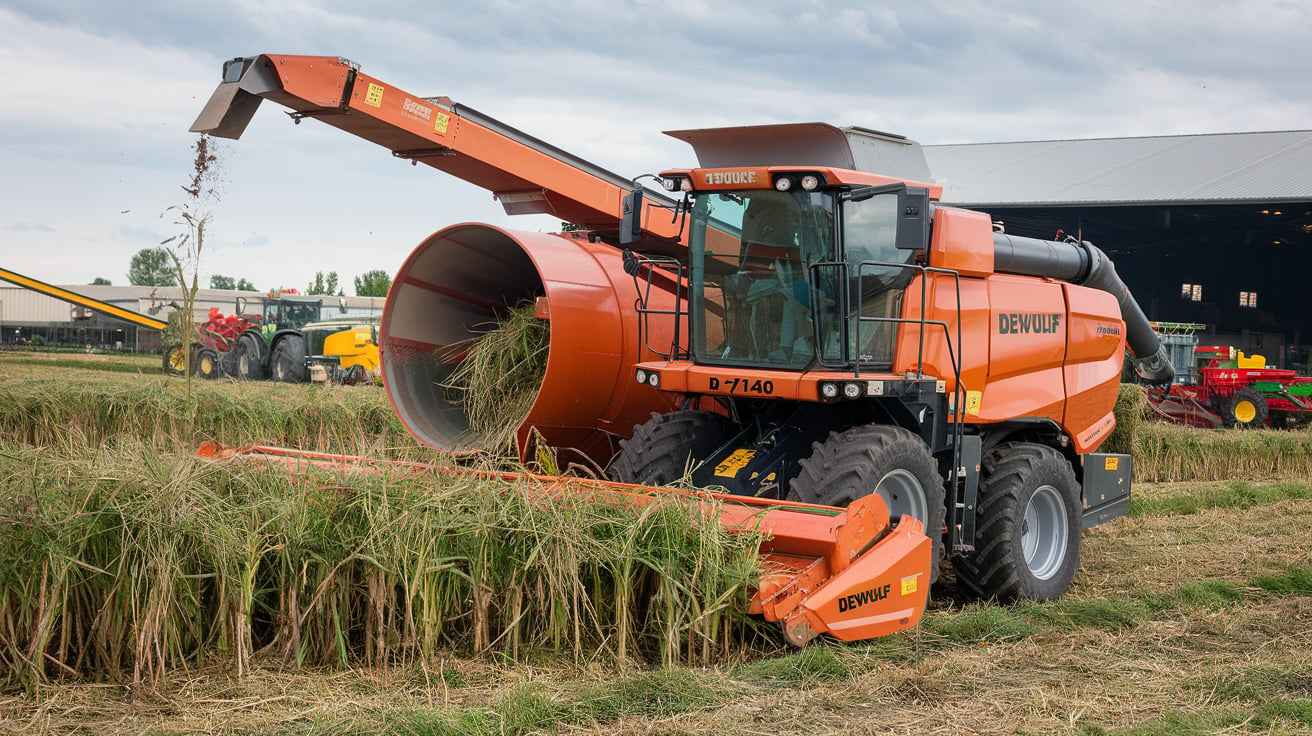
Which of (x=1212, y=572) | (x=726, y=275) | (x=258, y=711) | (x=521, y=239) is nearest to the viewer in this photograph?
(x=258, y=711)

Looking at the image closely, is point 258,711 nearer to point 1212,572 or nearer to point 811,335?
point 811,335

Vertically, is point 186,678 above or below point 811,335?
below

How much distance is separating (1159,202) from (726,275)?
21.5 m

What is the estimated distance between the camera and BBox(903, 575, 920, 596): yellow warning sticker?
496 centimetres

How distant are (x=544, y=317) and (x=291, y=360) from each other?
17368 millimetres

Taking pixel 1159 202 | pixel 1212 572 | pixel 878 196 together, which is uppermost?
pixel 1159 202

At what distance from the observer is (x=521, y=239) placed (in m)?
6.66

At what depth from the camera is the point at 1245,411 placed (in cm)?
1831

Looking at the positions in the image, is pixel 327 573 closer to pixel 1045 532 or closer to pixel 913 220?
pixel 913 220

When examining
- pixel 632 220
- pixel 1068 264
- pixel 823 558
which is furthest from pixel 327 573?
pixel 1068 264

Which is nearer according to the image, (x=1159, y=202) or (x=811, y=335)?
(x=811, y=335)

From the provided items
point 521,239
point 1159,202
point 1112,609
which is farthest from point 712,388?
point 1159,202

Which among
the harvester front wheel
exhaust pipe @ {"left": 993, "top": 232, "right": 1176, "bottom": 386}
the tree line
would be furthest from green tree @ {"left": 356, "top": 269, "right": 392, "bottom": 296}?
exhaust pipe @ {"left": 993, "top": 232, "right": 1176, "bottom": 386}

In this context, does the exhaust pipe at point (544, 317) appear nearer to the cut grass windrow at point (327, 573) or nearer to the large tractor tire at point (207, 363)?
the cut grass windrow at point (327, 573)
